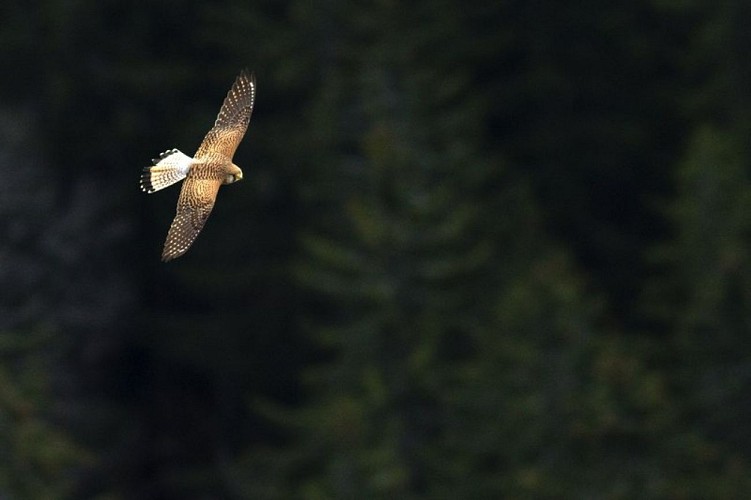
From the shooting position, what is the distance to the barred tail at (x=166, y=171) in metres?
15.1

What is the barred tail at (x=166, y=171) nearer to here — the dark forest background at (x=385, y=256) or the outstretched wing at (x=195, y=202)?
the outstretched wing at (x=195, y=202)

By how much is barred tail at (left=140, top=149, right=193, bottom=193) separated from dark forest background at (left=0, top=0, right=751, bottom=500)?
9062 millimetres

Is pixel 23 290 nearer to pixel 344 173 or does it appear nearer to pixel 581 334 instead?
pixel 344 173

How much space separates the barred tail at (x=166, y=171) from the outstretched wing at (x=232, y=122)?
0.33 m

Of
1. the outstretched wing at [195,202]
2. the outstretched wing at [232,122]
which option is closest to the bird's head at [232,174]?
the outstretched wing at [195,202]

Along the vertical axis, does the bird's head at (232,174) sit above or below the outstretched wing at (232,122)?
below

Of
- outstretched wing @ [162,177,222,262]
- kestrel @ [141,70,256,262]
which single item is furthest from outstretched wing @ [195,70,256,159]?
outstretched wing @ [162,177,222,262]

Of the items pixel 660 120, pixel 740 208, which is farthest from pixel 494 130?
pixel 740 208

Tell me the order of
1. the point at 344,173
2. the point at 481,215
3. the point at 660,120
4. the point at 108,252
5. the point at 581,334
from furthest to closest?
the point at 660,120 → the point at 108,252 → the point at 481,215 → the point at 344,173 → the point at 581,334

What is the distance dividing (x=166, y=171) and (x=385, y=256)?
37.0 ft

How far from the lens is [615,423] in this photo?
25.8 metres

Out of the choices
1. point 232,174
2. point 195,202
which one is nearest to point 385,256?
point 195,202

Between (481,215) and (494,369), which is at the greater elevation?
(481,215)

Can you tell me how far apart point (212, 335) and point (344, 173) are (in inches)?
275
